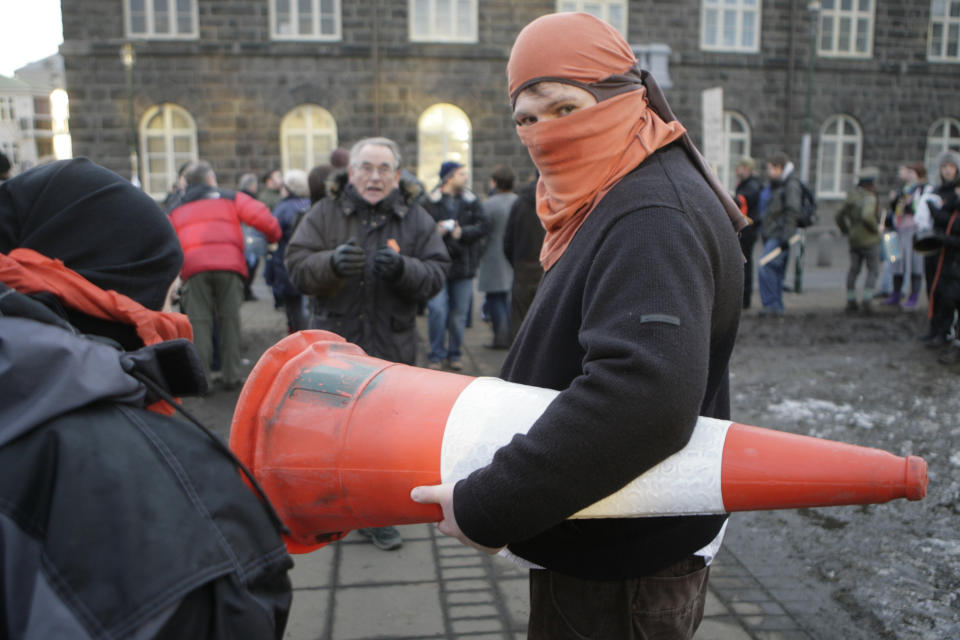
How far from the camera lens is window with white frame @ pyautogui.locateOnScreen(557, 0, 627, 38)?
19.7 metres

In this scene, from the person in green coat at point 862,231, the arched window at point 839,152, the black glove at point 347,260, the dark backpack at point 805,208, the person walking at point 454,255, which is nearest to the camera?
the black glove at point 347,260

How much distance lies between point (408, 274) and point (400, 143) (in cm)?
1565

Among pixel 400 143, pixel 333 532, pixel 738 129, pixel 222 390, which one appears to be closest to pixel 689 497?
pixel 333 532

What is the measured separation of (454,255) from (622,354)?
6517 mm

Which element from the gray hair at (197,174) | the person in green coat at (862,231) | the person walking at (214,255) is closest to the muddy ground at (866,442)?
the person in green coat at (862,231)

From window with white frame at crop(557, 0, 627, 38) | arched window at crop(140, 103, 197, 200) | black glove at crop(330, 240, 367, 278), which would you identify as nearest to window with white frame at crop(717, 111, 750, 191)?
window with white frame at crop(557, 0, 627, 38)

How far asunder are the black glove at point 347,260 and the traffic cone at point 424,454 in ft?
8.26

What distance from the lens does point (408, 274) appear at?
4.09 metres

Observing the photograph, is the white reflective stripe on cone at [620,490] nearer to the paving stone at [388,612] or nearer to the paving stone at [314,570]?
the paving stone at [388,612]

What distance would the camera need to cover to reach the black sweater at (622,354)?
1212mm

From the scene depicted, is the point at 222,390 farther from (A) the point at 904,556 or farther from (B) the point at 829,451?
(B) the point at 829,451

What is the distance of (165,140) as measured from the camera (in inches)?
739

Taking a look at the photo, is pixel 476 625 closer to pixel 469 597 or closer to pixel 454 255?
pixel 469 597

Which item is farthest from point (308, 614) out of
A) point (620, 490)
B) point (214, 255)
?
point (214, 255)
